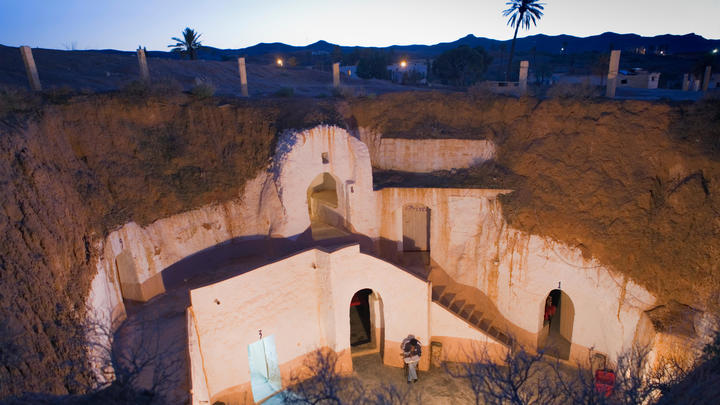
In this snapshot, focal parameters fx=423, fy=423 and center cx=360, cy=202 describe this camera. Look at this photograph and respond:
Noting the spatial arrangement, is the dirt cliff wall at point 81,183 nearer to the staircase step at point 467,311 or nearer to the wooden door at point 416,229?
the wooden door at point 416,229

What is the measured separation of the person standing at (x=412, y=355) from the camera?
1307 centimetres

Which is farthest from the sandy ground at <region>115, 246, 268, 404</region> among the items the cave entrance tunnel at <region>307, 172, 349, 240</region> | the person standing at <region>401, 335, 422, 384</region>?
the person standing at <region>401, 335, 422, 384</region>

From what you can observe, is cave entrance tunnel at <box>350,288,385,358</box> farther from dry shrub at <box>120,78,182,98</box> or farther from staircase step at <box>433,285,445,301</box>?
dry shrub at <box>120,78,182,98</box>

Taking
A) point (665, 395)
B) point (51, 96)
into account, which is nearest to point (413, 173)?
point (665, 395)

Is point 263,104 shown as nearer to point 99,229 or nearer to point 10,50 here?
point 99,229

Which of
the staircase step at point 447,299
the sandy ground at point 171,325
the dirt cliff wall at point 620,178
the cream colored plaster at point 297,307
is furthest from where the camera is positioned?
the staircase step at point 447,299

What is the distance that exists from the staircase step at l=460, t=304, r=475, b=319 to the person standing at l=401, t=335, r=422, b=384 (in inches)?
83.7

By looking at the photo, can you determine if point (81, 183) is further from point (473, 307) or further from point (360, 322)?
point (473, 307)

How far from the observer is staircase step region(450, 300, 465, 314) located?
14938 mm

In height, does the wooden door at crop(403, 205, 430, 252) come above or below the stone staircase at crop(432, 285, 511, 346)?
above

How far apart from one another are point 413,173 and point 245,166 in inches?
271

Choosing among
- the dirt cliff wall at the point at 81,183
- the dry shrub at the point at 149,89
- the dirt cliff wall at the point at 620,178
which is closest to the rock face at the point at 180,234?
the dirt cliff wall at the point at 81,183

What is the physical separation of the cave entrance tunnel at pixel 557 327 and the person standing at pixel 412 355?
4.40 meters

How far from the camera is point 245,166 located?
47.6 feet
